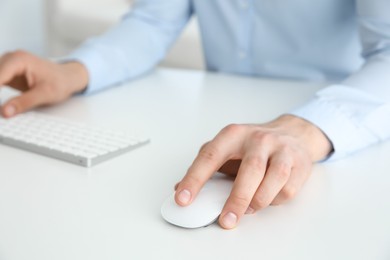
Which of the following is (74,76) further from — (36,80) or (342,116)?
(342,116)

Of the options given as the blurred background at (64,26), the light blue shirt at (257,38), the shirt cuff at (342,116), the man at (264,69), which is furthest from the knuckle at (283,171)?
the blurred background at (64,26)

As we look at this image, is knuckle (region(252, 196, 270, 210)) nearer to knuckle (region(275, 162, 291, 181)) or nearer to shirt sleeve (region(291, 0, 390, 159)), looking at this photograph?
knuckle (region(275, 162, 291, 181))

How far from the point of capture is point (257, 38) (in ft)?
4.28

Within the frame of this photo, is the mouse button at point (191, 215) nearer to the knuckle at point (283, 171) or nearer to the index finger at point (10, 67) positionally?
the knuckle at point (283, 171)

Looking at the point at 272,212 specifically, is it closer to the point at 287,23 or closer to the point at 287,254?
the point at 287,254

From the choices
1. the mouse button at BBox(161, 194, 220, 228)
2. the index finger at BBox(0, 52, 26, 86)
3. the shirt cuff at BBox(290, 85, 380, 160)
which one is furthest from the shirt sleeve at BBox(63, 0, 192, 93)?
the mouse button at BBox(161, 194, 220, 228)

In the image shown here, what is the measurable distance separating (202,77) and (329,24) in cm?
26

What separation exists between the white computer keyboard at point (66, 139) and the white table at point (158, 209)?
1 cm

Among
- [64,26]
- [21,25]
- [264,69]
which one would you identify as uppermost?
[264,69]

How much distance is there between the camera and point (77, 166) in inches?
30.1

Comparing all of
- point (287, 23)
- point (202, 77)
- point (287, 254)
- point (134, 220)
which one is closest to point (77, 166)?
point (134, 220)

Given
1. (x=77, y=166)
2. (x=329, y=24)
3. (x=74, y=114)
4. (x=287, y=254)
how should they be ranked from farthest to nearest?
(x=329, y=24), (x=74, y=114), (x=77, y=166), (x=287, y=254)

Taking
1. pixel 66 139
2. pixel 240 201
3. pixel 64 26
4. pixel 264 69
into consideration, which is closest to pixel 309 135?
pixel 240 201

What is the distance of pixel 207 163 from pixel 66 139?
0.80 feet
